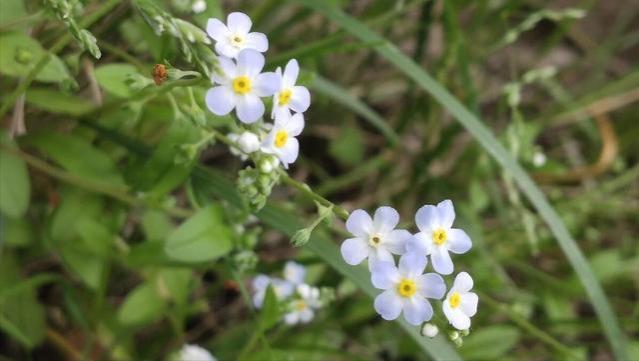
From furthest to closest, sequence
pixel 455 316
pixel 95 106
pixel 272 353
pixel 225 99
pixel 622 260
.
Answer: pixel 622 260 < pixel 95 106 < pixel 272 353 < pixel 455 316 < pixel 225 99

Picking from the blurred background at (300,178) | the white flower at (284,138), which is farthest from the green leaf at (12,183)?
the white flower at (284,138)

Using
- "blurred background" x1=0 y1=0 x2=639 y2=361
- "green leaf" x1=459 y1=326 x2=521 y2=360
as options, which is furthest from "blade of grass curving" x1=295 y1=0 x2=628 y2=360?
"green leaf" x1=459 y1=326 x2=521 y2=360

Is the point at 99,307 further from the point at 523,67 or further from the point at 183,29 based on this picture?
the point at 523,67

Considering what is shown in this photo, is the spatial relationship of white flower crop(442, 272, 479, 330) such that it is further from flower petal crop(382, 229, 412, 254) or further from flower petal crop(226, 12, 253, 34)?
flower petal crop(226, 12, 253, 34)

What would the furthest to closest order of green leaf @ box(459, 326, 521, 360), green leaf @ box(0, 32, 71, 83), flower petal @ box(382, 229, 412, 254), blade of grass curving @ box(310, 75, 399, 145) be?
green leaf @ box(459, 326, 521, 360) → blade of grass curving @ box(310, 75, 399, 145) → green leaf @ box(0, 32, 71, 83) → flower petal @ box(382, 229, 412, 254)

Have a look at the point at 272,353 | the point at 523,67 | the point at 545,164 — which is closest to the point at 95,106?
the point at 272,353

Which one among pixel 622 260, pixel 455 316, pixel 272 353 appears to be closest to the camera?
pixel 455 316
